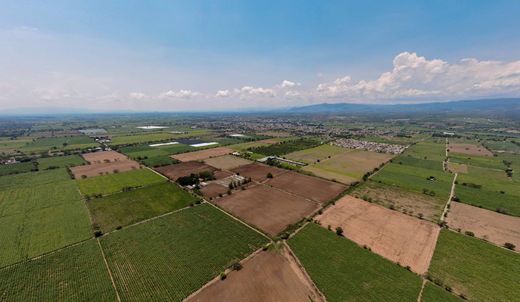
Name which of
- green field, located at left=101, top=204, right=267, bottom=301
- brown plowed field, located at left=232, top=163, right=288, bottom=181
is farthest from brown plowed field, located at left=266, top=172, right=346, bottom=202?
green field, located at left=101, top=204, right=267, bottom=301

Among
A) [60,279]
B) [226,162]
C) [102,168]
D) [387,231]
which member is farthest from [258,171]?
[60,279]

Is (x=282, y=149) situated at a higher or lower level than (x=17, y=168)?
lower

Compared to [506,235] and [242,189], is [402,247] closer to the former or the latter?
[506,235]

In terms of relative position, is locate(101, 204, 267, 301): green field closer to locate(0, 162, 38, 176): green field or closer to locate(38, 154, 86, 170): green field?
locate(38, 154, 86, 170): green field

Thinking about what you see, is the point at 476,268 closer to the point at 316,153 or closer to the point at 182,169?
the point at 182,169

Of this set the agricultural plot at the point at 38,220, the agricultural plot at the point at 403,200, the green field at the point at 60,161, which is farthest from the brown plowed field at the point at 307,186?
the green field at the point at 60,161

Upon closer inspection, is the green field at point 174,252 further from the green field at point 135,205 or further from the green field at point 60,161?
the green field at point 60,161
